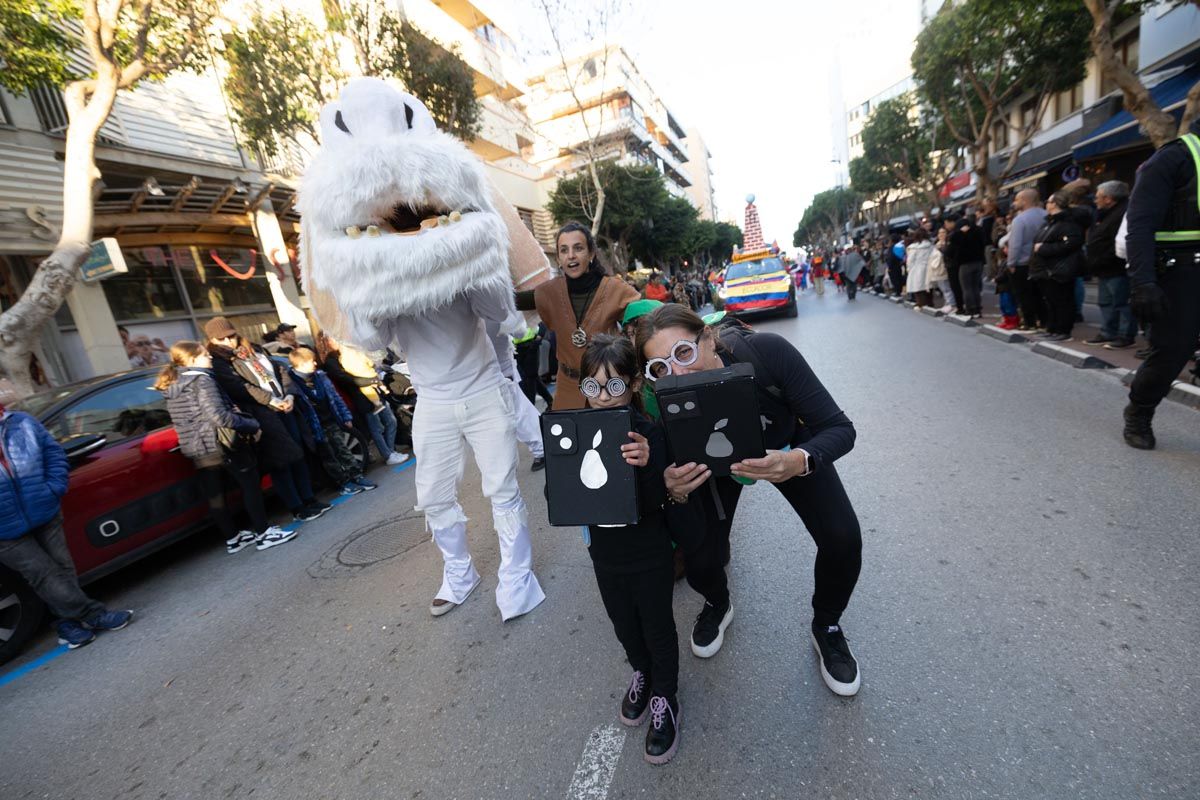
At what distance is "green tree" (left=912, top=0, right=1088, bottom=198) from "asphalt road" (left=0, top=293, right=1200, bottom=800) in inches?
526

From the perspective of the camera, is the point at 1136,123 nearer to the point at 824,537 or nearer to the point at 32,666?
the point at 824,537

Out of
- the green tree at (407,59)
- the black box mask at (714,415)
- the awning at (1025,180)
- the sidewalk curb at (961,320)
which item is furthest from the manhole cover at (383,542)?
the awning at (1025,180)

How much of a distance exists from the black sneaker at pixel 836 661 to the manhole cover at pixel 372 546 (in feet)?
9.31

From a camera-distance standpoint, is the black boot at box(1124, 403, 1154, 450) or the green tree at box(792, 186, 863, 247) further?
the green tree at box(792, 186, 863, 247)

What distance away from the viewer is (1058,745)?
1703 millimetres

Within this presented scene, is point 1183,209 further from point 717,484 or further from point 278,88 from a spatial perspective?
point 278,88

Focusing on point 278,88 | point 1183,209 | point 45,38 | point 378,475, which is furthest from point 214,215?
point 1183,209

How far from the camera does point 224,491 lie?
4.48 m

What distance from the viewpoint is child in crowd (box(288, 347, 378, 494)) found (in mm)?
5414

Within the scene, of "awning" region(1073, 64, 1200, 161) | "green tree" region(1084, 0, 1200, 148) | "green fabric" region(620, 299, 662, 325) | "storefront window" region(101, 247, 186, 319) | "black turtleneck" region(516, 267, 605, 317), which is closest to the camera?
"green fabric" region(620, 299, 662, 325)

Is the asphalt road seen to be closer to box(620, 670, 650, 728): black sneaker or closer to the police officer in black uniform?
box(620, 670, 650, 728): black sneaker

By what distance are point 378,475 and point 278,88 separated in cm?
817

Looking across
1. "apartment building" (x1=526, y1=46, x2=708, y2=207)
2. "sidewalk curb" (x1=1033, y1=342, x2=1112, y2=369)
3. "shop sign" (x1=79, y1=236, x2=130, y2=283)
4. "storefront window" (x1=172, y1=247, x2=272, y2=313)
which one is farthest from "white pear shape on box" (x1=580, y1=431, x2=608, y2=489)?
"apartment building" (x1=526, y1=46, x2=708, y2=207)

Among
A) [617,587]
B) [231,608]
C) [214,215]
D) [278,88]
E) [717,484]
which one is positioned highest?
[278,88]
